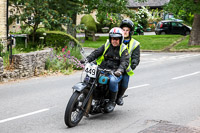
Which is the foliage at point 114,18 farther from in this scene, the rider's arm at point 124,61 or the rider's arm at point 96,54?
the rider's arm at point 124,61

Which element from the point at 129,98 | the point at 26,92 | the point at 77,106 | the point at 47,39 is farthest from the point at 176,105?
the point at 47,39

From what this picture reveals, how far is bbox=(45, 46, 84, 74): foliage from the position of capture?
49.7ft

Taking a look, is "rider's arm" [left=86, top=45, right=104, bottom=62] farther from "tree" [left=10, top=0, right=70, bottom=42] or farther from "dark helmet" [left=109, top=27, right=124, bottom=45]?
"tree" [left=10, top=0, right=70, bottom=42]

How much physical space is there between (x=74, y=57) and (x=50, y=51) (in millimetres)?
1322

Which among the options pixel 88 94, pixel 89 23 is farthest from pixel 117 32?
pixel 89 23

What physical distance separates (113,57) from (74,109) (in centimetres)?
141

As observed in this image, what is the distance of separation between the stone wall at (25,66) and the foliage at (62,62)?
41 centimetres

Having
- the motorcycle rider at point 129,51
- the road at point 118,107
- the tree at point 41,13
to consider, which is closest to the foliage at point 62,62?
the road at point 118,107

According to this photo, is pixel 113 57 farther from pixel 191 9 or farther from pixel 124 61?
pixel 191 9

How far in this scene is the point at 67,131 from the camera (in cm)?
683

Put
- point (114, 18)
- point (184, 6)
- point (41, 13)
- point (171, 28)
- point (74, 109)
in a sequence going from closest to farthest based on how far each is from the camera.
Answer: point (74, 109), point (41, 13), point (184, 6), point (114, 18), point (171, 28)

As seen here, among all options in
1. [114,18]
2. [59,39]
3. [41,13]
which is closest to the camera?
[59,39]

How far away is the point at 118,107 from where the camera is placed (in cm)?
907

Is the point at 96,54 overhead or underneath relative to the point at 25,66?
overhead
